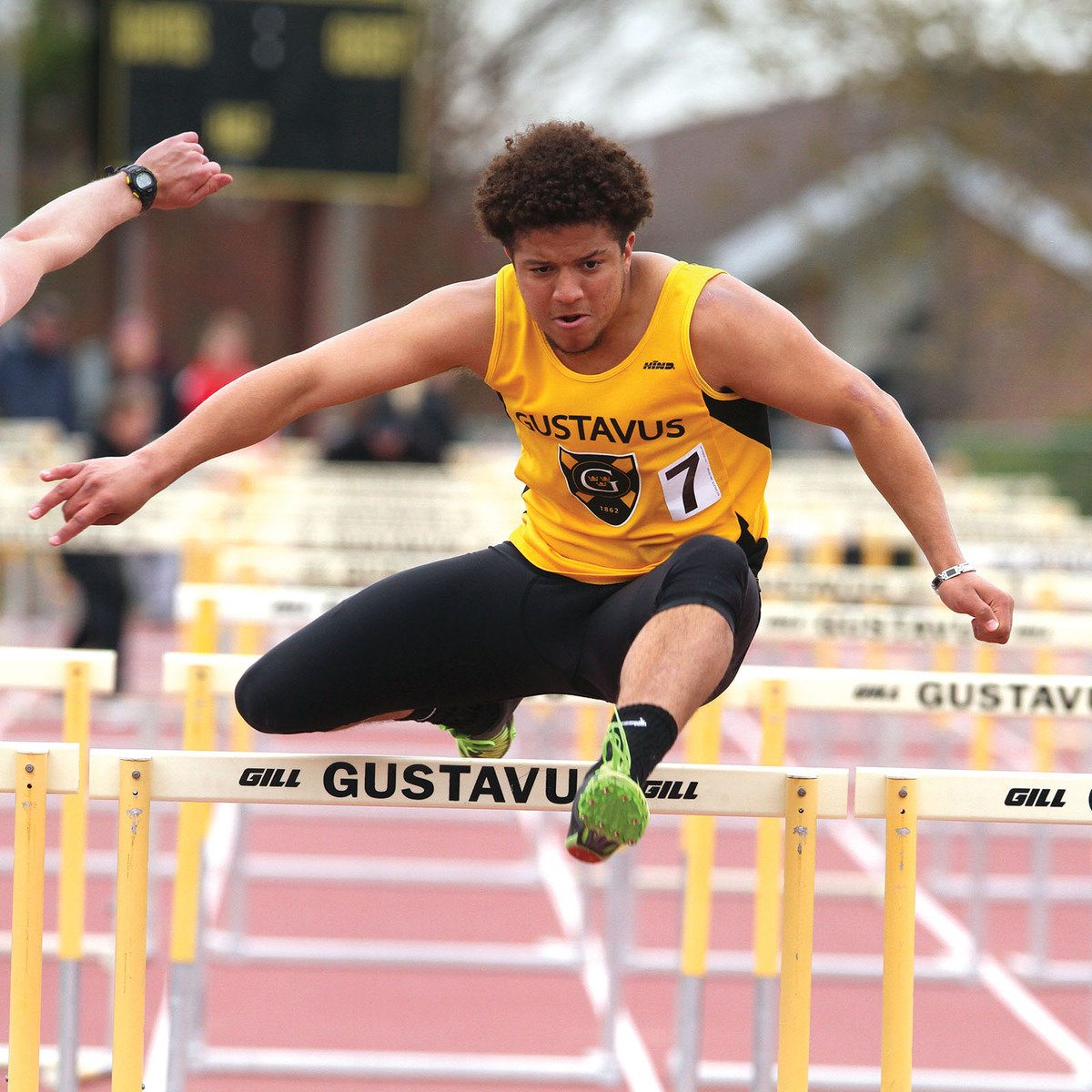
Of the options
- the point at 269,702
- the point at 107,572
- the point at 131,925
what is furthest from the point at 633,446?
the point at 107,572

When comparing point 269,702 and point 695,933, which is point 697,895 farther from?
point 269,702

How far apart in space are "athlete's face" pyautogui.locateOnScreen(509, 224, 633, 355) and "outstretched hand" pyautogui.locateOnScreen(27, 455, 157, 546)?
775 millimetres

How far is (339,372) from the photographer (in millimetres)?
3250

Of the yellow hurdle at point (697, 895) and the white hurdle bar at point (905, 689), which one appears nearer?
the white hurdle bar at point (905, 689)

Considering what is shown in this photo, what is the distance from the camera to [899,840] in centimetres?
295

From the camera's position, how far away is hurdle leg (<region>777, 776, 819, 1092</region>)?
293 cm

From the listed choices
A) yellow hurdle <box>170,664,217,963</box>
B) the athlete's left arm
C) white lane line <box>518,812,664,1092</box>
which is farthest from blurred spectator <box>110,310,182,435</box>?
the athlete's left arm

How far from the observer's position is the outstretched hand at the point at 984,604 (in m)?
3.15

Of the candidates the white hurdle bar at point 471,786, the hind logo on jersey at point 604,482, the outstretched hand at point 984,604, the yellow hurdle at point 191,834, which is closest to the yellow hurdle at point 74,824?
the yellow hurdle at point 191,834

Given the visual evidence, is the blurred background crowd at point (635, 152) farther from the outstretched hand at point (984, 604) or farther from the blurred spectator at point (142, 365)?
the outstretched hand at point (984, 604)

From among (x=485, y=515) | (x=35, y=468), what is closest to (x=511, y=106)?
(x=35, y=468)

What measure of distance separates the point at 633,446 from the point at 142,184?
109 centimetres

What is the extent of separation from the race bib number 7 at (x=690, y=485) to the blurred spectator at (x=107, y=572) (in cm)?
634

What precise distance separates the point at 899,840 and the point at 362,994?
2875mm
